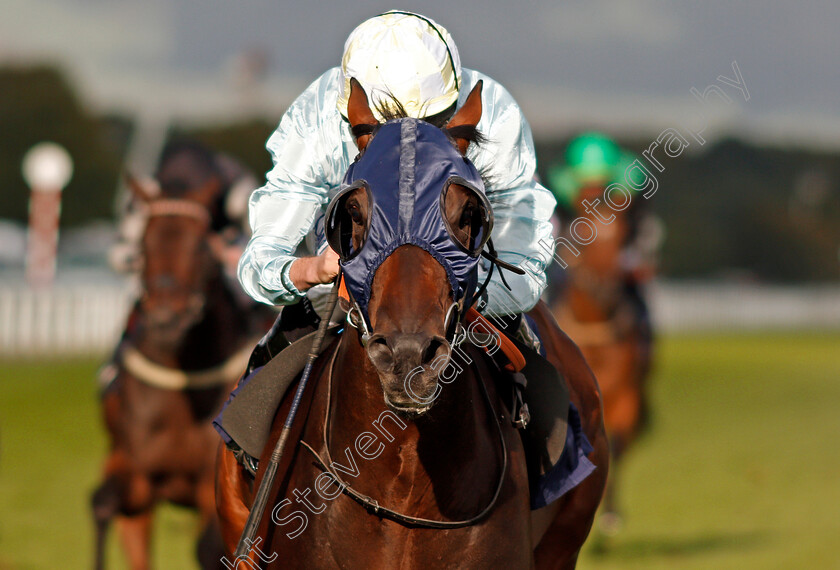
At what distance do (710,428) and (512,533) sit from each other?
11688 mm

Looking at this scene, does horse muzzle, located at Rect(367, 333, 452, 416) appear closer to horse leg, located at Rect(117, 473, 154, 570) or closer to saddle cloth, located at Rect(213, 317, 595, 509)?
saddle cloth, located at Rect(213, 317, 595, 509)

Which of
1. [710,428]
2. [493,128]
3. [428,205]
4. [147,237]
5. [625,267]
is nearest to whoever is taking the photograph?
[428,205]

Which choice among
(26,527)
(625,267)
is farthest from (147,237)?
(625,267)

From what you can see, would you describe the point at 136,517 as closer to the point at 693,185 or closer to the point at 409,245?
the point at 409,245

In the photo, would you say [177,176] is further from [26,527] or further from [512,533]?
[512,533]

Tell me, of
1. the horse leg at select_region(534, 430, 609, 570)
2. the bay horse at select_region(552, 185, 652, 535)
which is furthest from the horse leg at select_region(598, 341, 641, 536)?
the horse leg at select_region(534, 430, 609, 570)

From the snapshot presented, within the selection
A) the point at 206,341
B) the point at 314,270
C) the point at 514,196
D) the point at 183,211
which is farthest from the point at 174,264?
the point at 314,270

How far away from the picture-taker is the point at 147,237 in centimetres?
589

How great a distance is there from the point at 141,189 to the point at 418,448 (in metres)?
3.73

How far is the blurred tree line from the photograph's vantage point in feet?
133

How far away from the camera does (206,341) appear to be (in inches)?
237

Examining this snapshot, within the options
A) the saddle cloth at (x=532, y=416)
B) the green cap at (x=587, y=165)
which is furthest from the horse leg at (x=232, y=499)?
the green cap at (x=587, y=165)

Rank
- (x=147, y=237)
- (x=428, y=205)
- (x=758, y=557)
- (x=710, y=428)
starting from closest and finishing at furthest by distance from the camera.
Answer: (x=428, y=205) → (x=147, y=237) → (x=758, y=557) → (x=710, y=428)

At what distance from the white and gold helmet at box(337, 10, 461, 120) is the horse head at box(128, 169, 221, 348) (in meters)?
2.97
